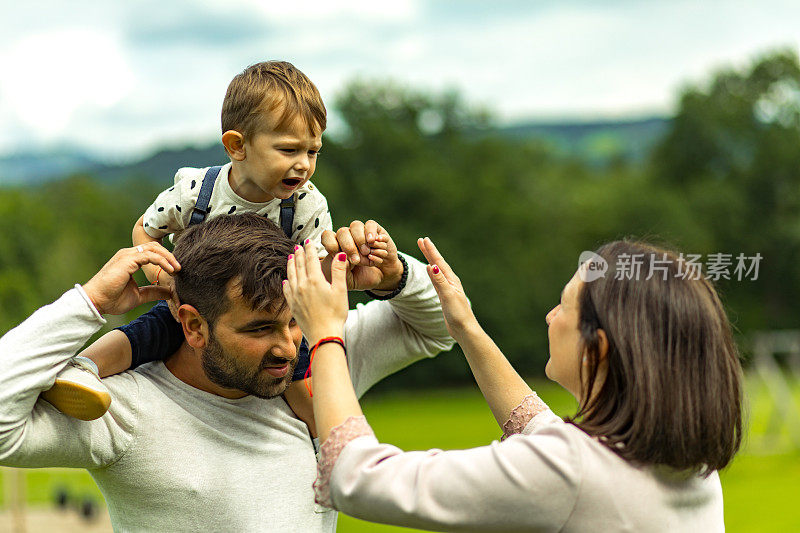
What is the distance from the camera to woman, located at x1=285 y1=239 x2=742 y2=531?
244 cm

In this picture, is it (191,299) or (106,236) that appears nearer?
(191,299)

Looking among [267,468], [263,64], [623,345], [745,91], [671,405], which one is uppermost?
[745,91]

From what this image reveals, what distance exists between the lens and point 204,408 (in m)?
3.21

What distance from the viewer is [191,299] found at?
317 cm

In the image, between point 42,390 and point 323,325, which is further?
point 42,390

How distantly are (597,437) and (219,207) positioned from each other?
1.76m

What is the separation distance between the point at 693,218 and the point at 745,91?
29.3ft

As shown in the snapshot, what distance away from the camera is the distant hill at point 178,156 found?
172 feet

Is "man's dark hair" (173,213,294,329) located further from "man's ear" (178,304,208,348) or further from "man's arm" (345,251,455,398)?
"man's arm" (345,251,455,398)

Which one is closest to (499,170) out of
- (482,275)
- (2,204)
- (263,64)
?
(482,275)

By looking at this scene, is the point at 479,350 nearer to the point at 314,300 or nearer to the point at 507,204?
the point at 314,300

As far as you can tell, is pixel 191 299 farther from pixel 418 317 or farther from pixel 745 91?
→ pixel 745 91

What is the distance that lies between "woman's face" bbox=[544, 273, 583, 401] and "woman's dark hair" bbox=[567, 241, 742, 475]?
0.05 meters

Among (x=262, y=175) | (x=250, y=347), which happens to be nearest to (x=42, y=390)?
(x=250, y=347)
